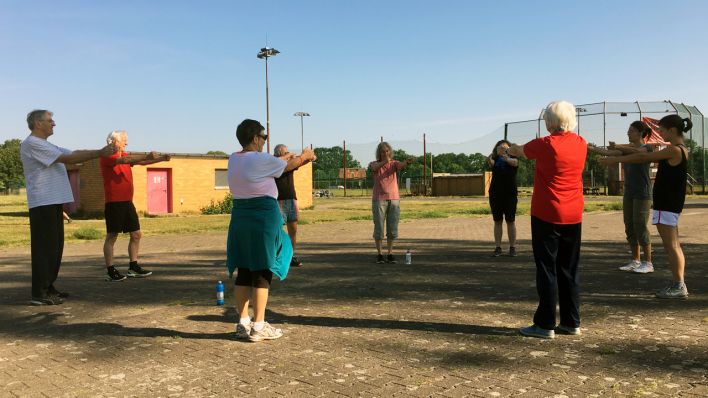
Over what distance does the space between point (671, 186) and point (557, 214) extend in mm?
2102

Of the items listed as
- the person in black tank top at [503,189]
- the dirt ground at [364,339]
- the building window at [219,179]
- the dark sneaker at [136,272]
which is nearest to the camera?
the dirt ground at [364,339]

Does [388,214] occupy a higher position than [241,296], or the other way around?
[388,214]

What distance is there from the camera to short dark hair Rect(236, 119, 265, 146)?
4465 millimetres

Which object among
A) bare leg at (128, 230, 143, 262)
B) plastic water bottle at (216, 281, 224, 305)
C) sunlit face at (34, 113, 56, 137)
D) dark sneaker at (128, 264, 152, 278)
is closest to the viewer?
plastic water bottle at (216, 281, 224, 305)

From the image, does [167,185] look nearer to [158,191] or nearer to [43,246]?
[158,191]

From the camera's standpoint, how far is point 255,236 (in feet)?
14.3

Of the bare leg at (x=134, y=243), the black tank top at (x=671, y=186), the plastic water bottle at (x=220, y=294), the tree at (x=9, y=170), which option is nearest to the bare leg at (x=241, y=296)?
the plastic water bottle at (x=220, y=294)

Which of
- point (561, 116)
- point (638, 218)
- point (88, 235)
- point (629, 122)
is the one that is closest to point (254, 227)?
point (561, 116)

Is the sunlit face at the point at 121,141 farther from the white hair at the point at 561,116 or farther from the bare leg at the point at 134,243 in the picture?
the white hair at the point at 561,116

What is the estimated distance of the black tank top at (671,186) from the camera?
5.58 m

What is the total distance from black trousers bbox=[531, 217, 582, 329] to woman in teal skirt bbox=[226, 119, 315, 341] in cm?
202

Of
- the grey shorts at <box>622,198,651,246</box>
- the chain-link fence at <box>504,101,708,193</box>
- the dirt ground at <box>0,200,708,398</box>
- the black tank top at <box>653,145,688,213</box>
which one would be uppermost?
the chain-link fence at <box>504,101,708,193</box>

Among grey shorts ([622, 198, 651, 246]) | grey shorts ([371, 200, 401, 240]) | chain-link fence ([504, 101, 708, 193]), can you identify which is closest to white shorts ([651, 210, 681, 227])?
grey shorts ([622, 198, 651, 246])

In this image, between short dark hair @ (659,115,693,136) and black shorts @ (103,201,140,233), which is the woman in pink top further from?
short dark hair @ (659,115,693,136)
